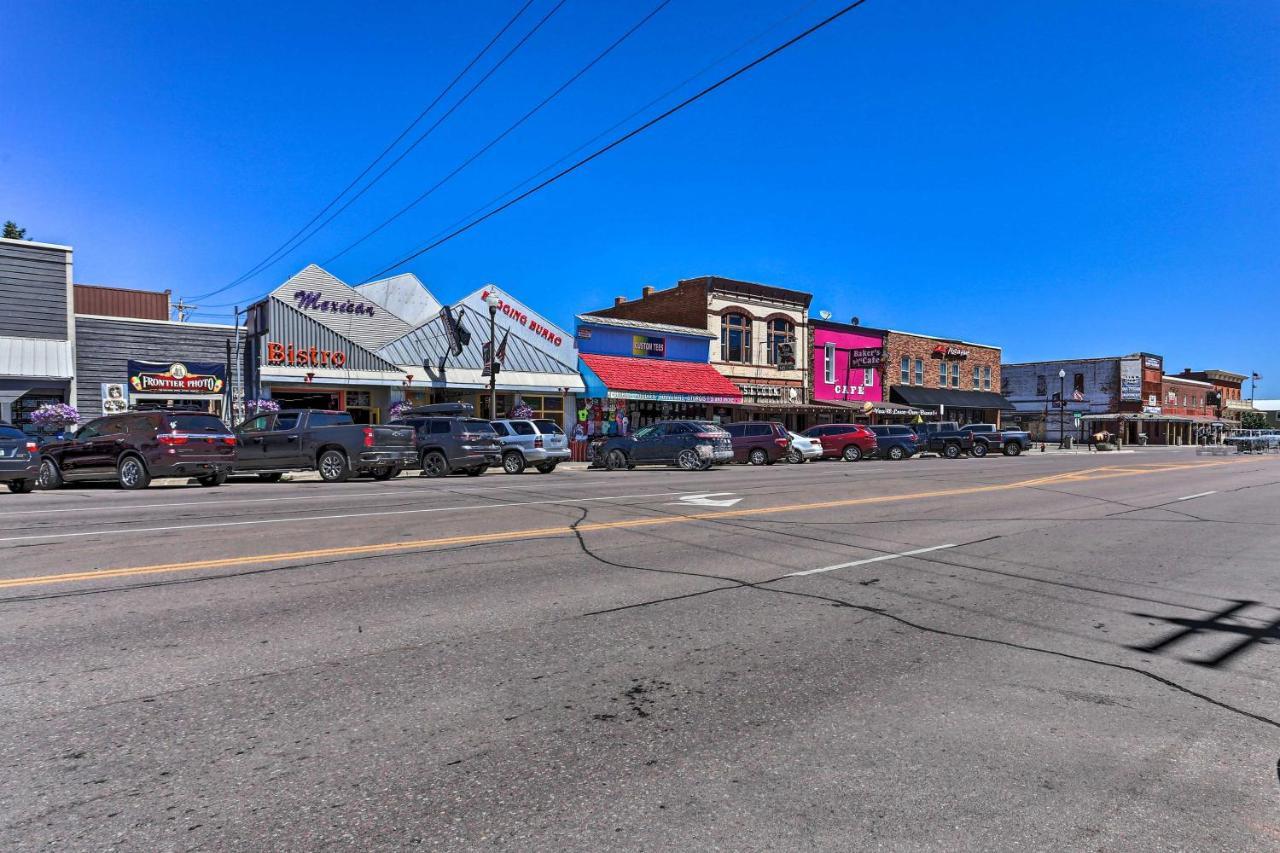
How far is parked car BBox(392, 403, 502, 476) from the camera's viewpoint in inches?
818

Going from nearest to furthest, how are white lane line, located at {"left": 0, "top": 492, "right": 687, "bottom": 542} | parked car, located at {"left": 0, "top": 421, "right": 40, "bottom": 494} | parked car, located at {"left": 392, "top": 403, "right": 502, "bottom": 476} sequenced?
1. white lane line, located at {"left": 0, "top": 492, "right": 687, "bottom": 542}
2. parked car, located at {"left": 0, "top": 421, "right": 40, "bottom": 494}
3. parked car, located at {"left": 392, "top": 403, "right": 502, "bottom": 476}

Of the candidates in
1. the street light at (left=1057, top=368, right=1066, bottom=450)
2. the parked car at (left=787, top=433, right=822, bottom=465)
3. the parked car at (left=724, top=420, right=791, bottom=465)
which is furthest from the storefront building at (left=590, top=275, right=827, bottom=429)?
the street light at (left=1057, top=368, right=1066, bottom=450)

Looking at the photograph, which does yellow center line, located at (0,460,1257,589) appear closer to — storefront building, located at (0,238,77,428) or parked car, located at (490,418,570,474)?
parked car, located at (490,418,570,474)

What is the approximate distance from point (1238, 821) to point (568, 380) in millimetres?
30068

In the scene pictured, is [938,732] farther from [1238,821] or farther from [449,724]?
[449,724]

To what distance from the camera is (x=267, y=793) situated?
10.1 feet

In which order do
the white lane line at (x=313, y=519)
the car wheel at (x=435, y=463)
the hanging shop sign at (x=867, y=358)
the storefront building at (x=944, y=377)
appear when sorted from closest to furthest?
the white lane line at (x=313, y=519) < the car wheel at (x=435, y=463) < the hanging shop sign at (x=867, y=358) < the storefront building at (x=944, y=377)

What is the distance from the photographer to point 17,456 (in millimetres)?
15508

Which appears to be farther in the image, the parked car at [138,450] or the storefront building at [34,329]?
the storefront building at [34,329]

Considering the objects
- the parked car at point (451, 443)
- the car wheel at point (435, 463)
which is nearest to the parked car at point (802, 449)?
the parked car at point (451, 443)

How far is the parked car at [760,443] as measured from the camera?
29781 mm

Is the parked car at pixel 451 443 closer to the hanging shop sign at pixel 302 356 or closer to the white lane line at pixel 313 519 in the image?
the hanging shop sign at pixel 302 356

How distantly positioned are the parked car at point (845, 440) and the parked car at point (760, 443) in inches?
194

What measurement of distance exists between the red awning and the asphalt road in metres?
24.0
